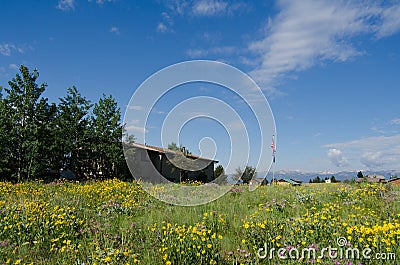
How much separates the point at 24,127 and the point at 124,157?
30.4ft

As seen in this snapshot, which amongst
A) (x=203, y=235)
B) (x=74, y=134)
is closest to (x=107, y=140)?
(x=74, y=134)

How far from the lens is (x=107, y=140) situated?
2898 cm

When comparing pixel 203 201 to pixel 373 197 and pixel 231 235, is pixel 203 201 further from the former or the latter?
pixel 373 197

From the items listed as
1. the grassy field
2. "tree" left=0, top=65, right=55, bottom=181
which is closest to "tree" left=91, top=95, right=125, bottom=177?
"tree" left=0, top=65, right=55, bottom=181

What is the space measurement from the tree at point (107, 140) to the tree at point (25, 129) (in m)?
5.04

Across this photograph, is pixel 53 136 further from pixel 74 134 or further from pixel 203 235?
pixel 203 235

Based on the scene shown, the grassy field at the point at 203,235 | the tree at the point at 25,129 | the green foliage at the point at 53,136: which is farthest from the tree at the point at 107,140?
the grassy field at the point at 203,235

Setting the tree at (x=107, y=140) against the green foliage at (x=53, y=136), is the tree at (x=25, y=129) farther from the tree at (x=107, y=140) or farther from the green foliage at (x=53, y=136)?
the tree at (x=107, y=140)

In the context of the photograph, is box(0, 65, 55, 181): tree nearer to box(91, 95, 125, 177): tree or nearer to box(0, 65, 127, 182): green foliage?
box(0, 65, 127, 182): green foliage

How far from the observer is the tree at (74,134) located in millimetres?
25844

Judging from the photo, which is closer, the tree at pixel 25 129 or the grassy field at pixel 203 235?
the grassy field at pixel 203 235

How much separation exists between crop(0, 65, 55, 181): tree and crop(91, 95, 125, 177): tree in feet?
16.5

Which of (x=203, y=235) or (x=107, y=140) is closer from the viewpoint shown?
(x=203, y=235)

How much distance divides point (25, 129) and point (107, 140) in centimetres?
758
